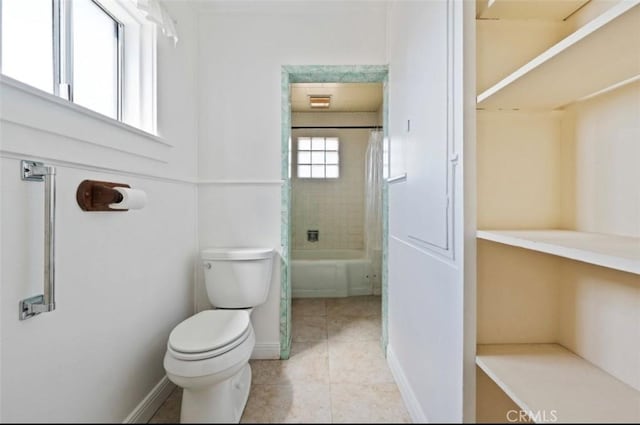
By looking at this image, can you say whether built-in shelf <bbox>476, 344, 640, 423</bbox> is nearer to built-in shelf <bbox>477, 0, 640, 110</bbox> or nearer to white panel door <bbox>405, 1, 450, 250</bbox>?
white panel door <bbox>405, 1, 450, 250</bbox>

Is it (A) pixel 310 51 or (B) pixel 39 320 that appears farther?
(A) pixel 310 51

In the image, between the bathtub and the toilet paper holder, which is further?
the bathtub

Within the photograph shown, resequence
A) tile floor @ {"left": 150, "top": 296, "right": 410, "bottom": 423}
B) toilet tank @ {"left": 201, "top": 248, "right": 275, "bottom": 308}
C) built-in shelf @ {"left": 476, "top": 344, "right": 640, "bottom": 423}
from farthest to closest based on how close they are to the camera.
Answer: toilet tank @ {"left": 201, "top": 248, "right": 275, "bottom": 308} → built-in shelf @ {"left": 476, "top": 344, "right": 640, "bottom": 423} → tile floor @ {"left": 150, "top": 296, "right": 410, "bottom": 423}

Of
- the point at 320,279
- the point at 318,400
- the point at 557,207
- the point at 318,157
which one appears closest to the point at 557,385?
the point at 557,207

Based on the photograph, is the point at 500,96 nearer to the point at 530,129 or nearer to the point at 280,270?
the point at 530,129

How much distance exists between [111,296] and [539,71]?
1.43m

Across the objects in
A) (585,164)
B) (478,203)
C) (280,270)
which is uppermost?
(585,164)

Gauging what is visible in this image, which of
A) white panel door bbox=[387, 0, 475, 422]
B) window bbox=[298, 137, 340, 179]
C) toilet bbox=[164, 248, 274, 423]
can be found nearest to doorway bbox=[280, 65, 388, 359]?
toilet bbox=[164, 248, 274, 423]

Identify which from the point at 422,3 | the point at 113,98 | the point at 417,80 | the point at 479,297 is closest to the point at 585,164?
the point at 479,297

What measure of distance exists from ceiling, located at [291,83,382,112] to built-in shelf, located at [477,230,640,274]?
258cm

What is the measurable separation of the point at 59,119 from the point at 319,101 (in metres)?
2.90

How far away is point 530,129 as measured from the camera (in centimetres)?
104

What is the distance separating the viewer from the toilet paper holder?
99cm

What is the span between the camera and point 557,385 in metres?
0.77
